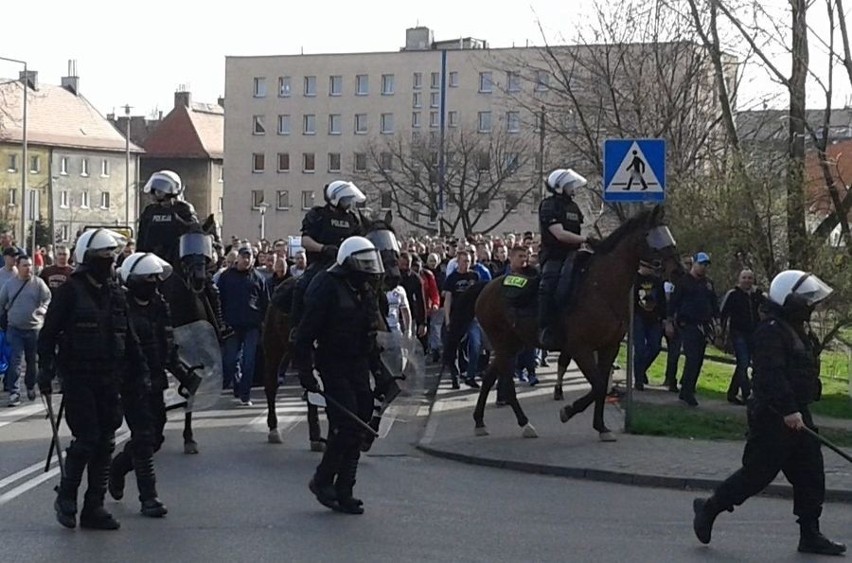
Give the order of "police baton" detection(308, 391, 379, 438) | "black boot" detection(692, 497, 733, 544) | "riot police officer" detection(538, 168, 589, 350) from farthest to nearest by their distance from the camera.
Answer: "riot police officer" detection(538, 168, 589, 350) < "police baton" detection(308, 391, 379, 438) < "black boot" detection(692, 497, 733, 544)

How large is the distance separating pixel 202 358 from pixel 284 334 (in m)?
2.47

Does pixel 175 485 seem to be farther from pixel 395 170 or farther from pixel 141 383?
pixel 395 170

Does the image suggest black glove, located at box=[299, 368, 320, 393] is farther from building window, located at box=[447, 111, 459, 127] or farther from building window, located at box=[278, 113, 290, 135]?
building window, located at box=[278, 113, 290, 135]

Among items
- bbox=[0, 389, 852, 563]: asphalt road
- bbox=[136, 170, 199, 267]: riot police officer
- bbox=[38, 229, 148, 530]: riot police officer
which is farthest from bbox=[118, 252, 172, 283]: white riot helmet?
bbox=[136, 170, 199, 267]: riot police officer

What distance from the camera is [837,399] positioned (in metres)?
20.3

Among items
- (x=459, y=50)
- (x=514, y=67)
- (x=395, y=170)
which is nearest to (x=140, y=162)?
(x=459, y=50)

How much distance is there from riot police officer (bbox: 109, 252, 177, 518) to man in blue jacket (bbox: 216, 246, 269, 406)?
7179 mm

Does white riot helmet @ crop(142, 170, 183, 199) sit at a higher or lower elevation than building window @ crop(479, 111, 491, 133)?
lower

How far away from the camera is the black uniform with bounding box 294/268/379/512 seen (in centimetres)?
1042

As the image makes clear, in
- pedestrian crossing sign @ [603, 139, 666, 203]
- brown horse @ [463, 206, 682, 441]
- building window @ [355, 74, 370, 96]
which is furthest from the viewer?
building window @ [355, 74, 370, 96]

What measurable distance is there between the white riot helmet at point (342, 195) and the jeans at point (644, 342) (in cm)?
710

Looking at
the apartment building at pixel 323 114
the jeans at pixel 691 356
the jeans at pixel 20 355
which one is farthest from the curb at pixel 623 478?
the apartment building at pixel 323 114

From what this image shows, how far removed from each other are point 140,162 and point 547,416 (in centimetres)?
9958

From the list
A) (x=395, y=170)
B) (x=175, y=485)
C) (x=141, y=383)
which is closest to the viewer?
(x=141, y=383)
